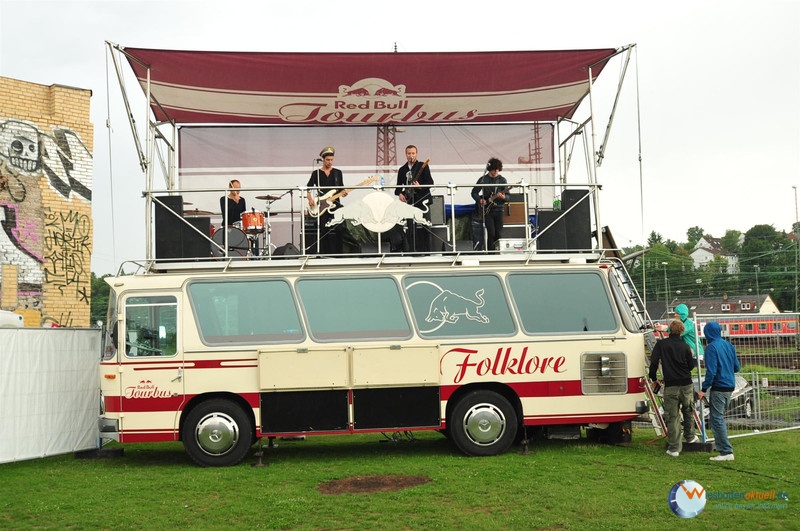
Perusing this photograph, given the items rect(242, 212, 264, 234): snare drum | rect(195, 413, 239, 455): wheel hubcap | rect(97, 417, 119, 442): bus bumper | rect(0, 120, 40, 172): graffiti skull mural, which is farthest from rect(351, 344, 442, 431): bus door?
rect(0, 120, 40, 172): graffiti skull mural

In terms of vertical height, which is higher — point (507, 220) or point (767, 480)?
point (507, 220)

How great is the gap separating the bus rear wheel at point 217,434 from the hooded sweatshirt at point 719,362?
616 centimetres

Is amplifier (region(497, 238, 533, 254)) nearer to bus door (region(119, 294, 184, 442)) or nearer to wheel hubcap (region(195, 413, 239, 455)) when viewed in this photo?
wheel hubcap (region(195, 413, 239, 455))

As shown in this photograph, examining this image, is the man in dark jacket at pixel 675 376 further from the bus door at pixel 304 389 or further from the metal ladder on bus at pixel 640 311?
the bus door at pixel 304 389

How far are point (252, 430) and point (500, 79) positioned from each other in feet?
22.9

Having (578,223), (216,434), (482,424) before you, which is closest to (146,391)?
(216,434)

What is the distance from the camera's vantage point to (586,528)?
309 inches

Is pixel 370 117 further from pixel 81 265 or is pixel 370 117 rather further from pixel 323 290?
pixel 81 265

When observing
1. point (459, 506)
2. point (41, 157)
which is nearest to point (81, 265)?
point (41, 157)

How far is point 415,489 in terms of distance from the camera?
9609mm

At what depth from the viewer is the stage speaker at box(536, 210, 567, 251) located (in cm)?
1298

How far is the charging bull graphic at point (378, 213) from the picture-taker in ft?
41.5

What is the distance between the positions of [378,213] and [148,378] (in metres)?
3.97

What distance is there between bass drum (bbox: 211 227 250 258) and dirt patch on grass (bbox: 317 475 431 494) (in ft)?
13.6
